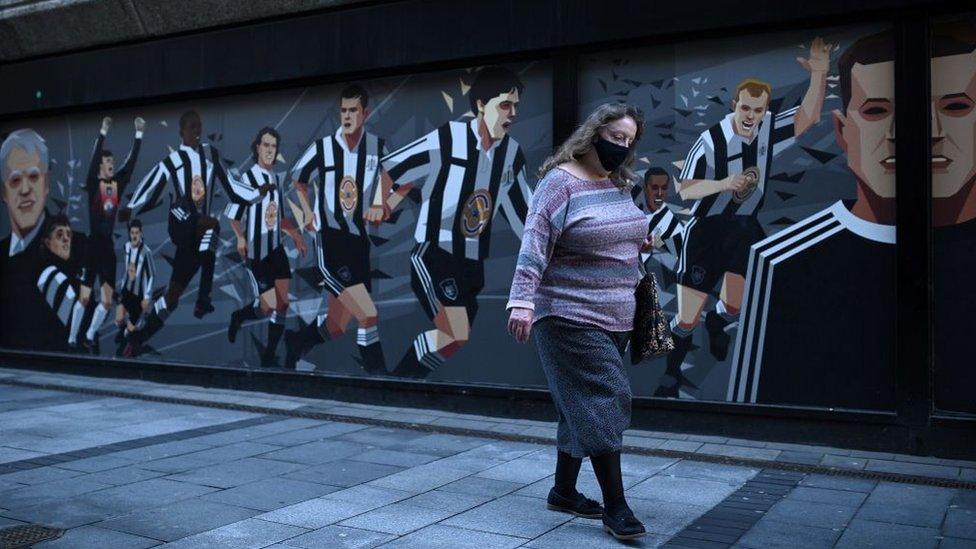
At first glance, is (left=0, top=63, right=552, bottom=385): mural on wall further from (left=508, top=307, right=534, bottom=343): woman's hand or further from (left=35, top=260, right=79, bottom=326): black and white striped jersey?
(left=508, top=307, right=534, bottom=343): woman's hand

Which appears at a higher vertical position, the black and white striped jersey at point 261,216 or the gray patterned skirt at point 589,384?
the black and white striped jersey at point 261,216

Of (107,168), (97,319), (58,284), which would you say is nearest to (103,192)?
(107,168)

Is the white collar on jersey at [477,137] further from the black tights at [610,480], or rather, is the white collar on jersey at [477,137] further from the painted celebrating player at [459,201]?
the black tights at [610,480]

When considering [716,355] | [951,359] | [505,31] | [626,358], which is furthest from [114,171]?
[951,359]

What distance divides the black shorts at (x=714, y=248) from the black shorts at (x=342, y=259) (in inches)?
112

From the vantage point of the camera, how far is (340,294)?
8977 mm

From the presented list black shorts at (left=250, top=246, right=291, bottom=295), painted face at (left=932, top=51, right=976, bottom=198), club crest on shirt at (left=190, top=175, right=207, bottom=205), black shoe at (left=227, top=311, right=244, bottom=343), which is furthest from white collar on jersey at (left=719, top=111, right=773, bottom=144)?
club crest on shirt at (left=190, top=175, right=207, bottom=205)

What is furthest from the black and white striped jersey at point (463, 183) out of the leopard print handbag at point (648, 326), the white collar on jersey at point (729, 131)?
the leopard print handbag at point (648, 326)

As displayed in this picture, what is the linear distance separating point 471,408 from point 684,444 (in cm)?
188

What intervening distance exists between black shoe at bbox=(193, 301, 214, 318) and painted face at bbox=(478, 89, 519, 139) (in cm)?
345

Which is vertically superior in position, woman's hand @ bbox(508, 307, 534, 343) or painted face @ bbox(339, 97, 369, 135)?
painted face @ bbox(339, 97, 369, 135)

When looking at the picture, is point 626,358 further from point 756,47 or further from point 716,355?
point 756,47

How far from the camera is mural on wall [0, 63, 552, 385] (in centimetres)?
820

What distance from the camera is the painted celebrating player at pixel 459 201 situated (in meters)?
8.10
